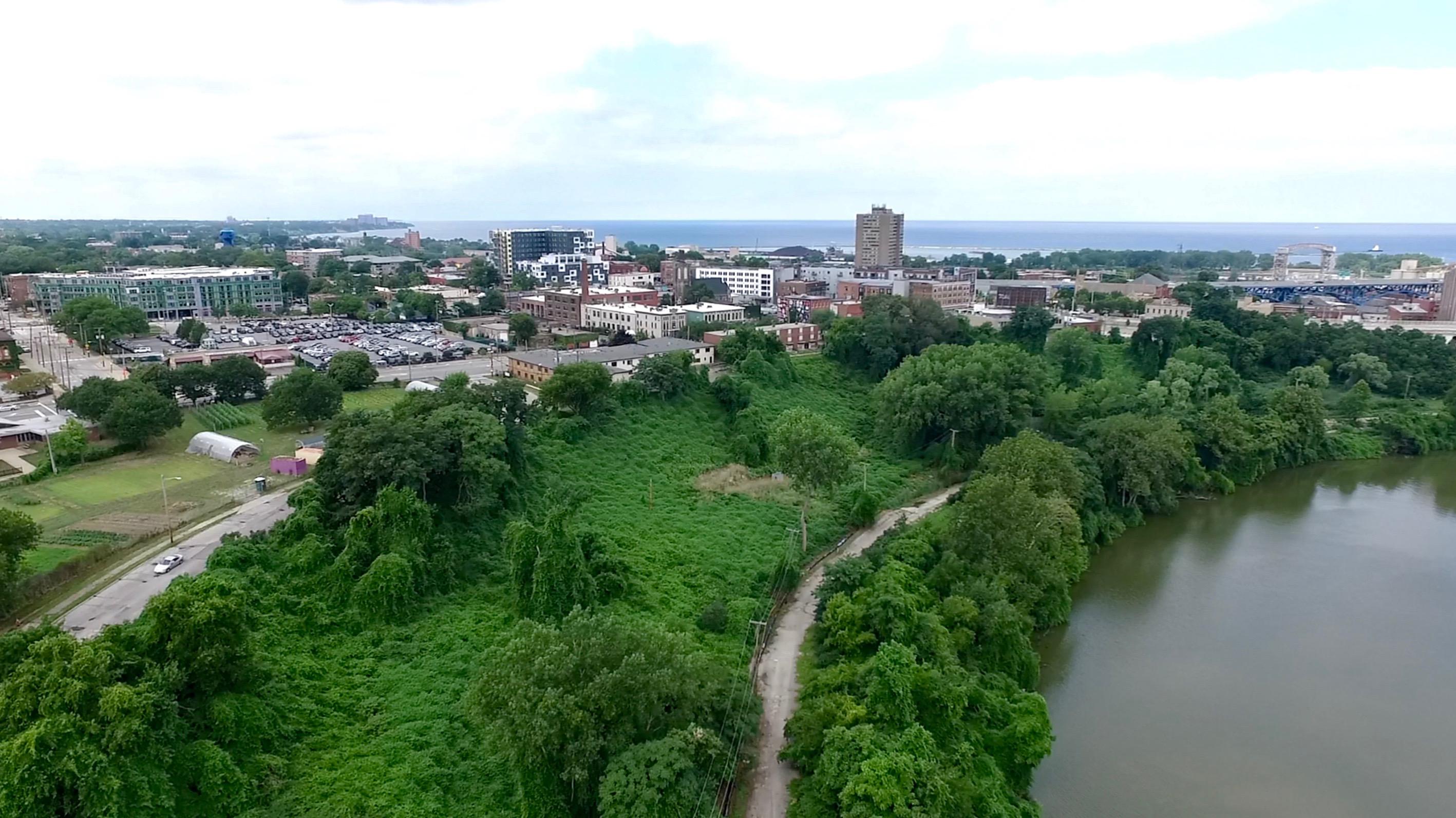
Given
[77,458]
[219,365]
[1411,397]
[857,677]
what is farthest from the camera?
[1411,397]

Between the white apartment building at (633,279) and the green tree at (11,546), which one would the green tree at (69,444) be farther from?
the white apartment building at (633,279)

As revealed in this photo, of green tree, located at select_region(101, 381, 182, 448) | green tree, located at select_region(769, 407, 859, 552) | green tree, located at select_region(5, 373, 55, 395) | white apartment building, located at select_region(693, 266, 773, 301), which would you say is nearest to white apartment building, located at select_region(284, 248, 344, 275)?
white apartment building, located at select_region(693, 266, 773, 301)

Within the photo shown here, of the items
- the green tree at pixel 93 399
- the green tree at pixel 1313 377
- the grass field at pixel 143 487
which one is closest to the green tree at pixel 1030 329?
the green tree at pixel 1313 377

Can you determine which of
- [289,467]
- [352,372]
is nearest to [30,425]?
[352,372]

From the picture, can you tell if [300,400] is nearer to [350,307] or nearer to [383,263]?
[350,307]

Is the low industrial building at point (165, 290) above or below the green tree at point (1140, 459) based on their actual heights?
above

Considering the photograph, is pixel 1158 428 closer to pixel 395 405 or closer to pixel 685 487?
pixel 685 487

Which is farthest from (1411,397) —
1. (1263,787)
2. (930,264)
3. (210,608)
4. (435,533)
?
(930,264)
